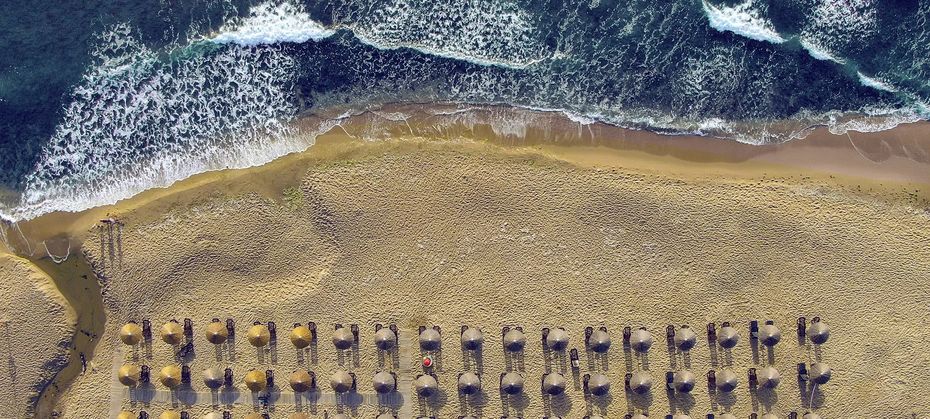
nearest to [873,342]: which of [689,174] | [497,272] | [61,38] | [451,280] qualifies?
[689,174]

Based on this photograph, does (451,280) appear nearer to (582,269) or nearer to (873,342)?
(582,269)

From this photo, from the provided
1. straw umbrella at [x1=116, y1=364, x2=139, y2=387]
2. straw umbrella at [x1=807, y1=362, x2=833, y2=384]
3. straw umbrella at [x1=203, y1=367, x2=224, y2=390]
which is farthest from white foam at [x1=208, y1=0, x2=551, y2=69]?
straw umbrella at [x1=807, y1=362, x2=833, y2=384]

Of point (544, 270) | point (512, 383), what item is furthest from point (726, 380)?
point (512, 383)

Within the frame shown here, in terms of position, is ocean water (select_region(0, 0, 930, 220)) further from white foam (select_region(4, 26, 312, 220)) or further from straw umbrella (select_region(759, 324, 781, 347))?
straw umbrella (select_region(759, 324, 781, 347))

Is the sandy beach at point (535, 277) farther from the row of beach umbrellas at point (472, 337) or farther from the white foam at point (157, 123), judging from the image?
the white foam at point (157, 123)

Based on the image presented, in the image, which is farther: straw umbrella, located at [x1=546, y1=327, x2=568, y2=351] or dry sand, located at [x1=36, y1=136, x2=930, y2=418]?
dry sand, located at [x1=36, y1=136, x2=930, y2=418]

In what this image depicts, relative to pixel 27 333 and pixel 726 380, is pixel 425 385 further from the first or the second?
pixel 27 333
